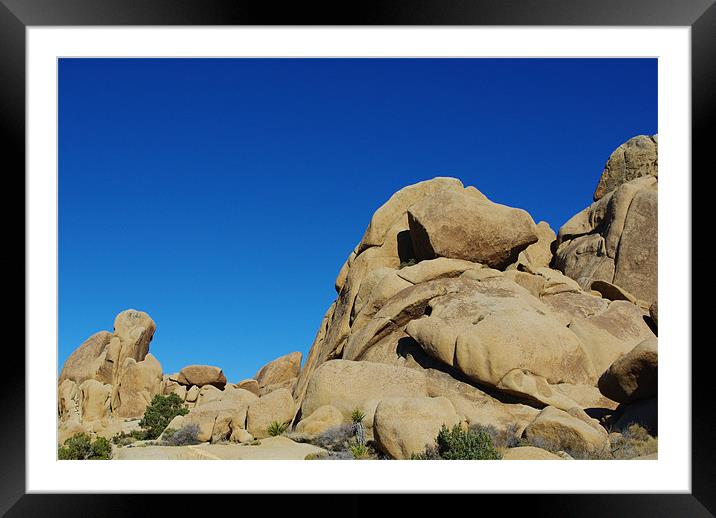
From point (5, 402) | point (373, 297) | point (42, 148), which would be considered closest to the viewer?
point (5, 402)

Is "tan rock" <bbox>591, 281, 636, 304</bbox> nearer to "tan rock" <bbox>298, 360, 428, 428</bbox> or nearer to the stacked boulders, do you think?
the stacked boulders

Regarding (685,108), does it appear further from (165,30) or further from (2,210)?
(2,210)

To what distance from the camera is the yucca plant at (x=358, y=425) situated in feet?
65.1

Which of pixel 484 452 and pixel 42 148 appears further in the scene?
pixel 484 452

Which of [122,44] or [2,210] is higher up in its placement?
[122,44]

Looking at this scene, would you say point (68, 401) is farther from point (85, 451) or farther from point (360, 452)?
point (360, 452)

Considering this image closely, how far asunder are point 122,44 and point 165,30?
1.15 meters

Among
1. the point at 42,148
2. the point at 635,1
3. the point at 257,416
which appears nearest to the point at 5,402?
the point at 42,148

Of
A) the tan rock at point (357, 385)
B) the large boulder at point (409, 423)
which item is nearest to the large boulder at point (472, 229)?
the tan rock at point (357, 385)

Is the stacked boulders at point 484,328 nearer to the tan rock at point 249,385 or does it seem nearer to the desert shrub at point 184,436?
the desert shrub at point 184,436

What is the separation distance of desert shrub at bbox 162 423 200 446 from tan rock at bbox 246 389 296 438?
1950 mm

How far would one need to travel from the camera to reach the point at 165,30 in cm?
Result: 1020

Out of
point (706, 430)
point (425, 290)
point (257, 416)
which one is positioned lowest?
point (257, 416)

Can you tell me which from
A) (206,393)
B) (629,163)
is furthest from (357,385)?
(206,393)
